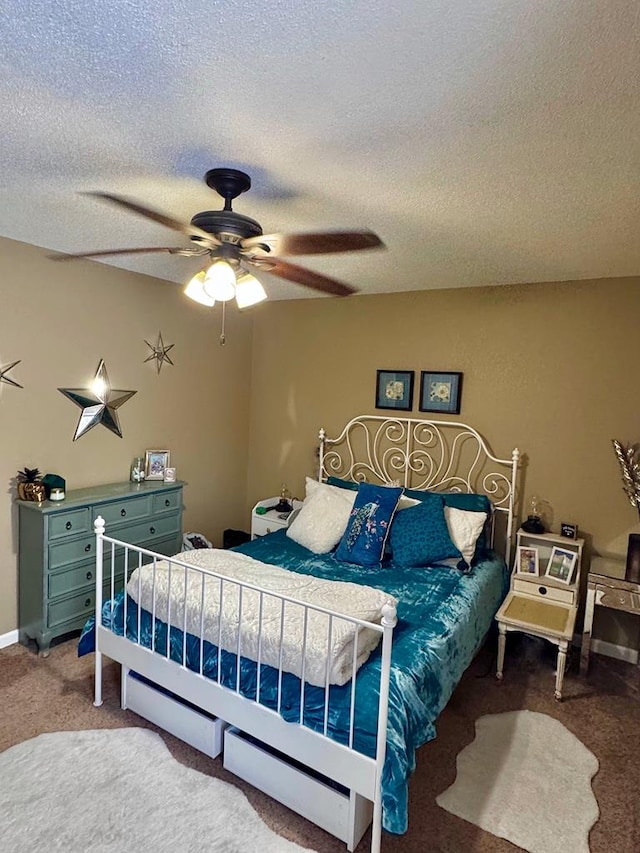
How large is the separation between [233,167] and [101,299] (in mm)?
2060

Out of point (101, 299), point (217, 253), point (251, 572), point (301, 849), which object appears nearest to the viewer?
point (301, 849)

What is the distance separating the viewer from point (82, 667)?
9.84ft

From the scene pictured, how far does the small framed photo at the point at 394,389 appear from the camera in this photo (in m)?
4.03

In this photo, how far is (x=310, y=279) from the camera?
147 inches

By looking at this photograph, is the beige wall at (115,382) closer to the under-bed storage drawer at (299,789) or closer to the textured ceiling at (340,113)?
the textured ceiling at (340,113)

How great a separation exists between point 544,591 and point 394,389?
1.80 meters

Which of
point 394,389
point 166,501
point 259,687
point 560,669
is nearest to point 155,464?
point 166,501

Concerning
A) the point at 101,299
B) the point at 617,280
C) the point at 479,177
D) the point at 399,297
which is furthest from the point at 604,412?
the point at 101,299

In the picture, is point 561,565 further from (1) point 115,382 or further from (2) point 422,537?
(1) point 115,382

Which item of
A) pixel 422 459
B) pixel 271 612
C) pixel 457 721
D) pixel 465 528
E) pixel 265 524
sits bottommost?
pixel 457 721

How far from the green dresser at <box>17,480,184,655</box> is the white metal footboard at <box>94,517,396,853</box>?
0.61 metres

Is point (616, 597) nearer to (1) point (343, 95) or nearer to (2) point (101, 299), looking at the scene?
(1) point (343, 95)

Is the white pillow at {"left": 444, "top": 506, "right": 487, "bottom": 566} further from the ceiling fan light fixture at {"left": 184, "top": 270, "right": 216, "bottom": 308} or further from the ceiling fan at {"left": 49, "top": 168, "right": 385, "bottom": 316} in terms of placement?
the ceiling fan light fixture at {"left": 184, "top": 270, "right": 216, "bottom": 308}

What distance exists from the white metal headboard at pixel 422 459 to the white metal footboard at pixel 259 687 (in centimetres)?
202
